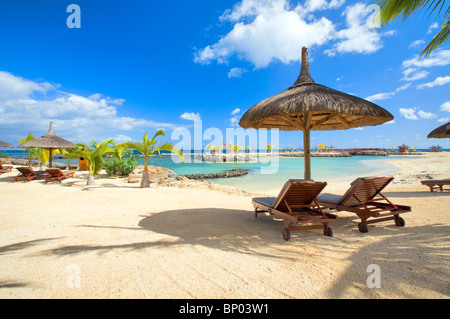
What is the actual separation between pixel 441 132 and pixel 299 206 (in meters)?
9.60

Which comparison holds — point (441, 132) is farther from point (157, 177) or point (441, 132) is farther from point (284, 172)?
point (157, 177)

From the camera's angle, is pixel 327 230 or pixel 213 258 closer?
pixel 213 258

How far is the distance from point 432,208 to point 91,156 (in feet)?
41.5

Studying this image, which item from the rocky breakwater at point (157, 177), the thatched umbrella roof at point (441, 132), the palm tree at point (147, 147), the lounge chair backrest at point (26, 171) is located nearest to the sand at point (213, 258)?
the palm tree at point (147, 147)

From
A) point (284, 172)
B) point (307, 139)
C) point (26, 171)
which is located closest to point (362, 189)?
point (307, 139)

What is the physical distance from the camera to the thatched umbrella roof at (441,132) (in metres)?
8.76

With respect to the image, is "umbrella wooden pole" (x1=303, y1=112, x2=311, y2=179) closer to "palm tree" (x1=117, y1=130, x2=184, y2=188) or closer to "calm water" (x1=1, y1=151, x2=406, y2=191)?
"palm tree" (x1=117, y1=130, x2=184, y2=188)

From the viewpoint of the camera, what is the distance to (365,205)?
3887 mm

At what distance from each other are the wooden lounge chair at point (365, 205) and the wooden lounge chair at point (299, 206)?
0.54 meters

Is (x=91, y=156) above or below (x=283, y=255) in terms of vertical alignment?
above

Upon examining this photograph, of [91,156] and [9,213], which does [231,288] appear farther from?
[91,156]

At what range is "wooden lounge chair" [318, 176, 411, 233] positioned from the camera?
3604 mm

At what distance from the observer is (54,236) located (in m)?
3.30

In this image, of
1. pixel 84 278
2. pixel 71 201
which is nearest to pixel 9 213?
pixel 71 201
